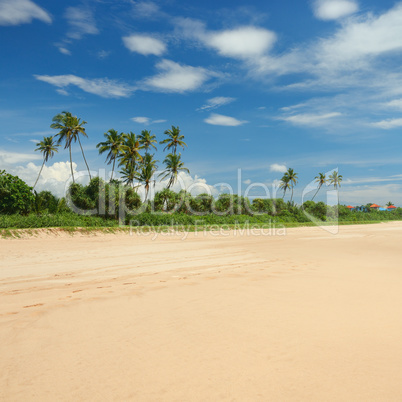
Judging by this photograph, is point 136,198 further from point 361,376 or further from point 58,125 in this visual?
point 361,376

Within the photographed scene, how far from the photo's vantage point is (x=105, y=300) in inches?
171

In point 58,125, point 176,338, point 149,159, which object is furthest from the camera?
point 149,159

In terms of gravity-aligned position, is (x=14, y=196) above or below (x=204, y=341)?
above

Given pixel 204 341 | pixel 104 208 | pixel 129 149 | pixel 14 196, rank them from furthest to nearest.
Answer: pixel 129 149
pixel 104 208
pixel 14 196
pixel 204 341

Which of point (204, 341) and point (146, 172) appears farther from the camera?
point (146, 172)

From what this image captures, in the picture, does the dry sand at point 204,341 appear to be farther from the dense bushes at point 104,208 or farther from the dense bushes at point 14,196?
the dense bushes at point 14,196

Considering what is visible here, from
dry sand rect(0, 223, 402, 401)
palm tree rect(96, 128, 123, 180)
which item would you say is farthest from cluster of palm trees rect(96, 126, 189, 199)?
dry sand rect(0, 223, 402, 401)

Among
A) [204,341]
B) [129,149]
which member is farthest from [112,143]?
[204,341]

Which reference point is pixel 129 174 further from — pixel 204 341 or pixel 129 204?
pixel 204 341

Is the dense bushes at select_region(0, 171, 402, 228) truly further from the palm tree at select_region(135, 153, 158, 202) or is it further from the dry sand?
the dry sand

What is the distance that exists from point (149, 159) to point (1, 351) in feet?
130

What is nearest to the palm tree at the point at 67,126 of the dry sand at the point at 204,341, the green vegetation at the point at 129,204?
the green vegetation at the point at 129,204

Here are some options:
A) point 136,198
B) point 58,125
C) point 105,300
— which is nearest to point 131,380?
point 105,300

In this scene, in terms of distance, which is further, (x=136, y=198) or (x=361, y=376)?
(x=136, y=198)
